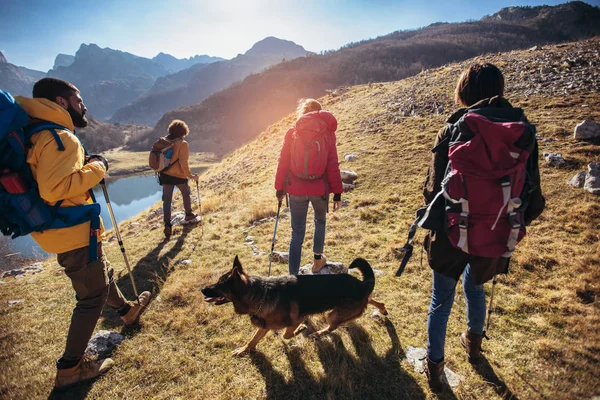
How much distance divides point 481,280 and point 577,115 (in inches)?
449

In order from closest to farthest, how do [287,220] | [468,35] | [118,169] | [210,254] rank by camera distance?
1. [210,254]
2. [287,220]
3. [118,169]
4. [468,35]

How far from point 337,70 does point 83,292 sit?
98.8 metres

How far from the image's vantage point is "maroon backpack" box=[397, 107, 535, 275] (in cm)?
185

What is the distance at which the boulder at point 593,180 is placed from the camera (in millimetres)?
5844

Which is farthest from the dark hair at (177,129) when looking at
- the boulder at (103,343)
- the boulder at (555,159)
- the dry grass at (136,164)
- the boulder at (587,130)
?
the dry grass at (136,164)

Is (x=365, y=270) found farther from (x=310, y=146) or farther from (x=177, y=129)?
(x=177, y=129)

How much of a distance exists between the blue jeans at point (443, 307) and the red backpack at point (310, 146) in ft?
6.69

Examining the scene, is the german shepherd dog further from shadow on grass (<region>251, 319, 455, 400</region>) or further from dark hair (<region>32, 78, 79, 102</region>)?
dark hair (<region>32, 78, 79, 102</region>)

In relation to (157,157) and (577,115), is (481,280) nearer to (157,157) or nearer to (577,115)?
(157,157)

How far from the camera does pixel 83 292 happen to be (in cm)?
270

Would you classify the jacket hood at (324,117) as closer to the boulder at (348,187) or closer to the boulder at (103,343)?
the boulder at (103,343)

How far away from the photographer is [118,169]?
72.1m

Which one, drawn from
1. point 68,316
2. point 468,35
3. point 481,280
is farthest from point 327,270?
point 468,35

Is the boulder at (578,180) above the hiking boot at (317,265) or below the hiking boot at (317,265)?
above
